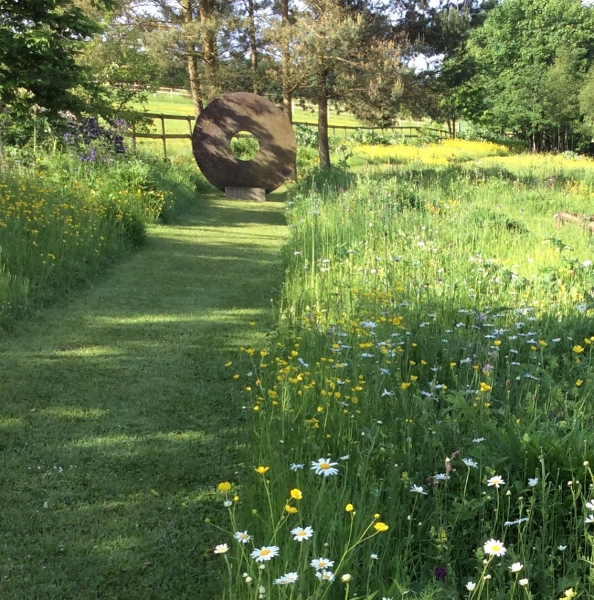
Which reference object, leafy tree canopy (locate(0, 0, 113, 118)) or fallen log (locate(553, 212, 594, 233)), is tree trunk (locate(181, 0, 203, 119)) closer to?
leafy tree canopy (locate(0, 0, 113, 118))

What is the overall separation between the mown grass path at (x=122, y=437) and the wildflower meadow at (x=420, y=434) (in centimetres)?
19

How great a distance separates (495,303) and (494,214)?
3351 millimetres

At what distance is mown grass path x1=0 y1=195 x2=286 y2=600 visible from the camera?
2.18 m

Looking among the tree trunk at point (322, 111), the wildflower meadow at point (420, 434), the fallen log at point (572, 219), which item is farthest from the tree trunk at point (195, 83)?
the wildflower meadow at point (420, 434)

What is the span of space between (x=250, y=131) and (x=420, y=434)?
11.6 metres

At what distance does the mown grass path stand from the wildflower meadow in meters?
0.19

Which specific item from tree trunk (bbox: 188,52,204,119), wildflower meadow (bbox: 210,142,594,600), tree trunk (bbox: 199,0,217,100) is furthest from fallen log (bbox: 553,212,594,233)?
tree trunk (bbox: 188,52,204,119)

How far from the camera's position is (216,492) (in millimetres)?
2660

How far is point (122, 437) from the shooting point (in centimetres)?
311

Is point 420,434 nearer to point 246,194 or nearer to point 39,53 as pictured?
point 39,53

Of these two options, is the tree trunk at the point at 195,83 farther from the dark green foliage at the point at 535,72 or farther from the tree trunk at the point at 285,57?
the dark green foliage at the point at 535,72

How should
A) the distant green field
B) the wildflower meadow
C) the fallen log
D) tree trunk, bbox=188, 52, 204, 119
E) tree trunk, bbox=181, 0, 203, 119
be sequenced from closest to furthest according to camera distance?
the wildflower meadow → the fallen log → tree trunk, bbox=181, 0, 203, 119 → tree trunk, bbox=188, 52, 204, 119 → the distant green field

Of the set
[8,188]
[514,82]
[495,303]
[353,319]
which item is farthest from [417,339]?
[514,82]

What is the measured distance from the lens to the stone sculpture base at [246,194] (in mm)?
13336
